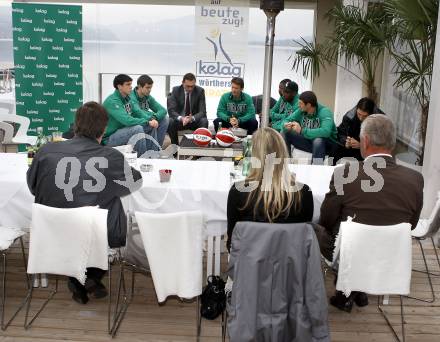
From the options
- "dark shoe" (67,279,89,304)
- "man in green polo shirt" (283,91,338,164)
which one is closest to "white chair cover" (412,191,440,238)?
"dark shoe" (67,279,89,304)

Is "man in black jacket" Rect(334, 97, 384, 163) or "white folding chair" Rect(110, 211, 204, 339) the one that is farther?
"man in black jacket" Rect(334, 97, 384, 163)

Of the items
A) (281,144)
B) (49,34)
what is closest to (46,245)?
(281,144)

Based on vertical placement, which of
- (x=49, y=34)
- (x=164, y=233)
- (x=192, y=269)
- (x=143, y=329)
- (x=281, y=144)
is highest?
(x=49, y=34)

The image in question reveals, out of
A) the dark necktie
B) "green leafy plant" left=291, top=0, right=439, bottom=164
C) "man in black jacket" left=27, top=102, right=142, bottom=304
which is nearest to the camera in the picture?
"man in black jacket" left=27, top=102, right=142, bottom=304

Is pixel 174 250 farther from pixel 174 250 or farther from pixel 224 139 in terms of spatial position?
pixel 224 139

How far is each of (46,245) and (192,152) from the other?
8.48ft

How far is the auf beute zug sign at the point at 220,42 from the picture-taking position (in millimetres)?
8359

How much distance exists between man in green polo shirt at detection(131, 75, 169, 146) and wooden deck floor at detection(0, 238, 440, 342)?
315 centimetres

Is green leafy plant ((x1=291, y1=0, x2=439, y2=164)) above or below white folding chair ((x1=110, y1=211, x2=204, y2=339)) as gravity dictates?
above

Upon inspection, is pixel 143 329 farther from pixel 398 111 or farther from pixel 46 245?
pixel 398 111

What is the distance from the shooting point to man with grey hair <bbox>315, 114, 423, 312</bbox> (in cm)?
287

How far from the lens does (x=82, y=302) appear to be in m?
3.43

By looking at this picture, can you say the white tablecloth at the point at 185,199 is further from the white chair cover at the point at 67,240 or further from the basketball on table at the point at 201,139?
the basketball on table at the point at 201,139

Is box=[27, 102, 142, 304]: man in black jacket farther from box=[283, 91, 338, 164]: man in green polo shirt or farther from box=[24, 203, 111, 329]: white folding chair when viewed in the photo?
box=[283, 91, 338, 164]: man in green polo shirt
